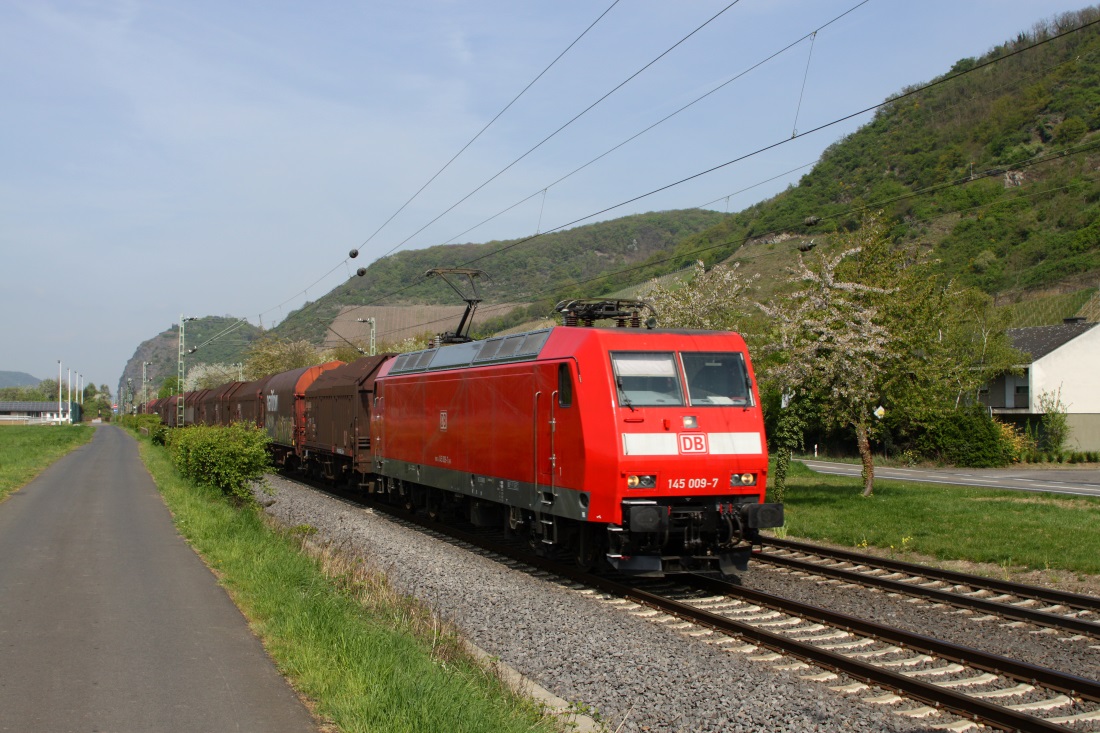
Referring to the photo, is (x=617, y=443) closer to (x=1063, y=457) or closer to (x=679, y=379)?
(x=679, y=379)

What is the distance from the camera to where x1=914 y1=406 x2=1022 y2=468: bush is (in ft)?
136

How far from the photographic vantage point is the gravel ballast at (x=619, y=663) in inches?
277

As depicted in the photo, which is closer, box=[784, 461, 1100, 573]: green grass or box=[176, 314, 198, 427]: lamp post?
box=[784, 461, 1100, 573]: green grass

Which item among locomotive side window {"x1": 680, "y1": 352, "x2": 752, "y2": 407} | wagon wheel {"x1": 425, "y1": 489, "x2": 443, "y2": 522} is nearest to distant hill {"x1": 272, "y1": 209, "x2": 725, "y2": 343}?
wagon wheel {"x1": 425, "y1": 489, "x2": 443, "y2": 522}

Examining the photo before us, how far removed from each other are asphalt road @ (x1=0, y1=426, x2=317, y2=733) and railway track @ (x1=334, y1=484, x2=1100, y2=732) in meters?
4.61

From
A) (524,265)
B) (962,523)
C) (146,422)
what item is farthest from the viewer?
(524,265)

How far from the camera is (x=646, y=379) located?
1231 centimetres

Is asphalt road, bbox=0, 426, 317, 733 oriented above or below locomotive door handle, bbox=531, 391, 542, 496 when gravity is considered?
below

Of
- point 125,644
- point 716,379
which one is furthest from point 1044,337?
point 125,644

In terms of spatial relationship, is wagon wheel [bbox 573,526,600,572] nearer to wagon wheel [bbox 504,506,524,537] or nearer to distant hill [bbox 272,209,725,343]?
wagon wheel [bbox 504,506,524,537]

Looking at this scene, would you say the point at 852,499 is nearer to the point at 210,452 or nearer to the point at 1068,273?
the point at 210,452

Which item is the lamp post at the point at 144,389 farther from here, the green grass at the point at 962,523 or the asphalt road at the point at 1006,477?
the green grass at the point at 962,523

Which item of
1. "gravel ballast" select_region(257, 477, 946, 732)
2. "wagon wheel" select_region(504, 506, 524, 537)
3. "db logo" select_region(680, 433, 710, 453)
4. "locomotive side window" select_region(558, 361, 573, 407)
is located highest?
"locomotive side window" select_region(558, 361, 573, 407)

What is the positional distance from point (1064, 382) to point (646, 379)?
45440 mm
